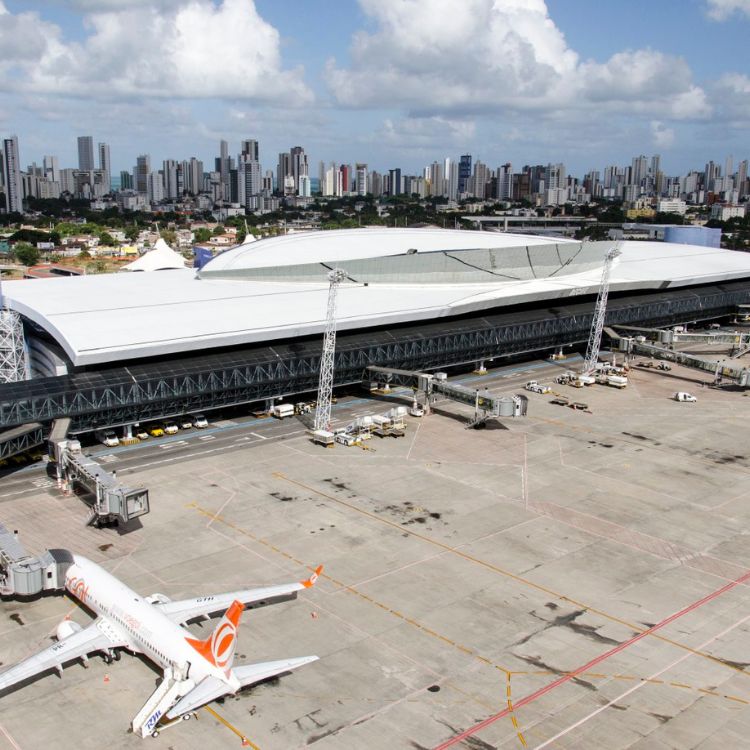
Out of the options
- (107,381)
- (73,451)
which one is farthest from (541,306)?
(73,451)

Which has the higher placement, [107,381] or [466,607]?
[107,381]

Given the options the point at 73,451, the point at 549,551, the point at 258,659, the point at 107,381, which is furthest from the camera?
the point at 107,381

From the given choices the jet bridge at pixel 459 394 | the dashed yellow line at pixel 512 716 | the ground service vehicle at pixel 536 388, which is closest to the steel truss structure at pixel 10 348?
the jet bridge at pixel 459 394

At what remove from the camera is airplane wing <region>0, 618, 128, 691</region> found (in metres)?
39.6

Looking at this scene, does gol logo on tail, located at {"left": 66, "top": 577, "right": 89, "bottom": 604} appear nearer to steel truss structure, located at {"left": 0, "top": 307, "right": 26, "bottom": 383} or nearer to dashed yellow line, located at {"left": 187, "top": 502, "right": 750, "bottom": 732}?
dashed yellow line, located at {"left": 187, "top": 502, "right": 750, "bottom": 732}

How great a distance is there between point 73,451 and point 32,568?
19919mm

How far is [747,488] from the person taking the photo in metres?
71.1

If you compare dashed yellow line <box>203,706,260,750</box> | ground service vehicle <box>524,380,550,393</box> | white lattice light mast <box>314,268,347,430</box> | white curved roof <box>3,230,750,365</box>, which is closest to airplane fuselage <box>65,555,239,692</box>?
dashed yellow line <box>203,706,260,750</box>

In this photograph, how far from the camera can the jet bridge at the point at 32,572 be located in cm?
4841

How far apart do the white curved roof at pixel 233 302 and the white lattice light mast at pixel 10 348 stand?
1.82m

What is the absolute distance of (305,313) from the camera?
96.2m

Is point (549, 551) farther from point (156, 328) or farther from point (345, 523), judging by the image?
point (156, 328)

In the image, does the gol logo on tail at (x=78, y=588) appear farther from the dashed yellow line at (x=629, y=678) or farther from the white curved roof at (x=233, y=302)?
the white curved roof at (x=233, y=302)

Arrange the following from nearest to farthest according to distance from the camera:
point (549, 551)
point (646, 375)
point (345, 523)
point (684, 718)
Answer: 1. point (684, 718)
2. point (549, 551)
3. point (345, 523)
4. point (646, 375)
